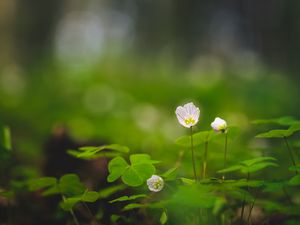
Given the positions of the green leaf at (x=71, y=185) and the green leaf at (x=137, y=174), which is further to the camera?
the green leaf at (x=71, y=185)

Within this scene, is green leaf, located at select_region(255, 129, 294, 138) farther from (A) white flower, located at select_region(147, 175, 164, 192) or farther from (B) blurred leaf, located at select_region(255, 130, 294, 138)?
(A) white flower, located at select_region(147, 175, 164, 192)

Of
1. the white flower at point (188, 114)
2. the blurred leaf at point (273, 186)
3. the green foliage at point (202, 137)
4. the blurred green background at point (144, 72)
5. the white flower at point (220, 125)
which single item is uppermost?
the white flower at point (188, 114)

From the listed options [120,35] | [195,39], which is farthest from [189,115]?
[120,35]

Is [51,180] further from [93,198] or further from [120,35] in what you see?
[120,35]

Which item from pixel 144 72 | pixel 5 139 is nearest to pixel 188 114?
pixel 5 139

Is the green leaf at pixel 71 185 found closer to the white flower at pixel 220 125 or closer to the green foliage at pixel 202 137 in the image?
the green foliage at pixel 202 137

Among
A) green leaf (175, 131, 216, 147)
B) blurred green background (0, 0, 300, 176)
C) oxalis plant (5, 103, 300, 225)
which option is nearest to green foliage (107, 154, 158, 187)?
oxalis plant (5, 103, 300, 225)

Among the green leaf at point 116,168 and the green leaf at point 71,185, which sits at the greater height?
the green leaf at point 116,168

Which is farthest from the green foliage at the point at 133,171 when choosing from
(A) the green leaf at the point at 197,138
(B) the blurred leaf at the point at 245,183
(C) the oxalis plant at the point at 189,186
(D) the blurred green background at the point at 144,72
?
(D) the blurred green background at the point at 144,72
